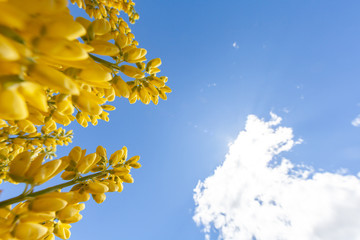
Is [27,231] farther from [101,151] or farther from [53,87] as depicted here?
[101,151]

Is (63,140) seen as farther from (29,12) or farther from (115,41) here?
(29,12)

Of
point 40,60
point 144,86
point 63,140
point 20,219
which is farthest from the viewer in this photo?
point 63,140

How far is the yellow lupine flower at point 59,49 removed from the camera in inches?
20.8

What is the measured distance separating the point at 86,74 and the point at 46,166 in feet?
1.54

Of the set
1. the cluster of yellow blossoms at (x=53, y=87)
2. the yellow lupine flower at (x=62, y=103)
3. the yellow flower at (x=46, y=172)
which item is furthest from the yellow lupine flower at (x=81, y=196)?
the yellow lupine flower at (x=62, y=103)

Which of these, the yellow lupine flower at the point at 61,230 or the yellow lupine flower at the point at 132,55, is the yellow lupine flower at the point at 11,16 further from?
the yellow lupine flower at the point at 61,230

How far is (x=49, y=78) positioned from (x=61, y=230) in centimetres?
89

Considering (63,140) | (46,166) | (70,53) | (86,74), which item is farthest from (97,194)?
(63,140)

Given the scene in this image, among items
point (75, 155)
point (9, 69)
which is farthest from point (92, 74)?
point (75, 155)

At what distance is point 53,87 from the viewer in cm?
59

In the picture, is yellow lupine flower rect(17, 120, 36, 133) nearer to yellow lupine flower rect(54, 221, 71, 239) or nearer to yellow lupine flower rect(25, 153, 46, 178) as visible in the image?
yellow lupine flower rect(25, 153, 46, 178)

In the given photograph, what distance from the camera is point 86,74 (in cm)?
71

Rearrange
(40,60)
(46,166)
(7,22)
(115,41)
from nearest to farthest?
(7,22)
(40,60)
(46,166)
(115,41)

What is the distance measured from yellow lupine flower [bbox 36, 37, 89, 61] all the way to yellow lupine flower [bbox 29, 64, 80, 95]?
A: 5 cm
